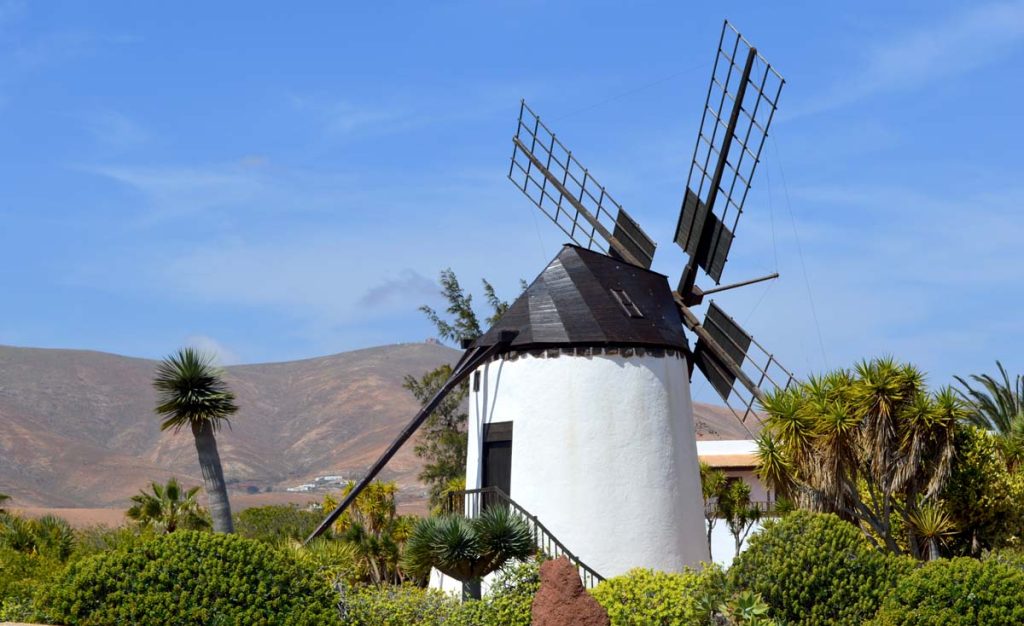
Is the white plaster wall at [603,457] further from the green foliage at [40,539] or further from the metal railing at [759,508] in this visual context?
the metal railing at [759,508]

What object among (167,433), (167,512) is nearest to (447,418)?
(167,512)

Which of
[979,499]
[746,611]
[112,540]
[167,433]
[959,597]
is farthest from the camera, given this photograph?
[167,433]

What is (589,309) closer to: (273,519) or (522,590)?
(522,590)

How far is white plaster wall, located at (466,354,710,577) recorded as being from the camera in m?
20.6

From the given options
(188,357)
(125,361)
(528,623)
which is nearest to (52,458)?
(125,361)

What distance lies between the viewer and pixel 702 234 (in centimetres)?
2495

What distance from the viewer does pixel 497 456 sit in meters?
21.9

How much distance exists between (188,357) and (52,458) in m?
91.4

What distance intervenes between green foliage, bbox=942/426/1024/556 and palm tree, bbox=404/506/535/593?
9.94m

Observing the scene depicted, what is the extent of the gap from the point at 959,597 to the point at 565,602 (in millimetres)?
5045

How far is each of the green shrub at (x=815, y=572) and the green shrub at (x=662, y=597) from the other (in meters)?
0.44

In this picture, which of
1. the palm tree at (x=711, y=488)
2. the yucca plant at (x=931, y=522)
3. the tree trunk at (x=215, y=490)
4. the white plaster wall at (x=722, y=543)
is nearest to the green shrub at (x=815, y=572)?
the yucca plant at (x=931, y=522)

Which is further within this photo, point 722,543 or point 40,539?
point 722,543

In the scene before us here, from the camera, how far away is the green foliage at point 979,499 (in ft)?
74.2
